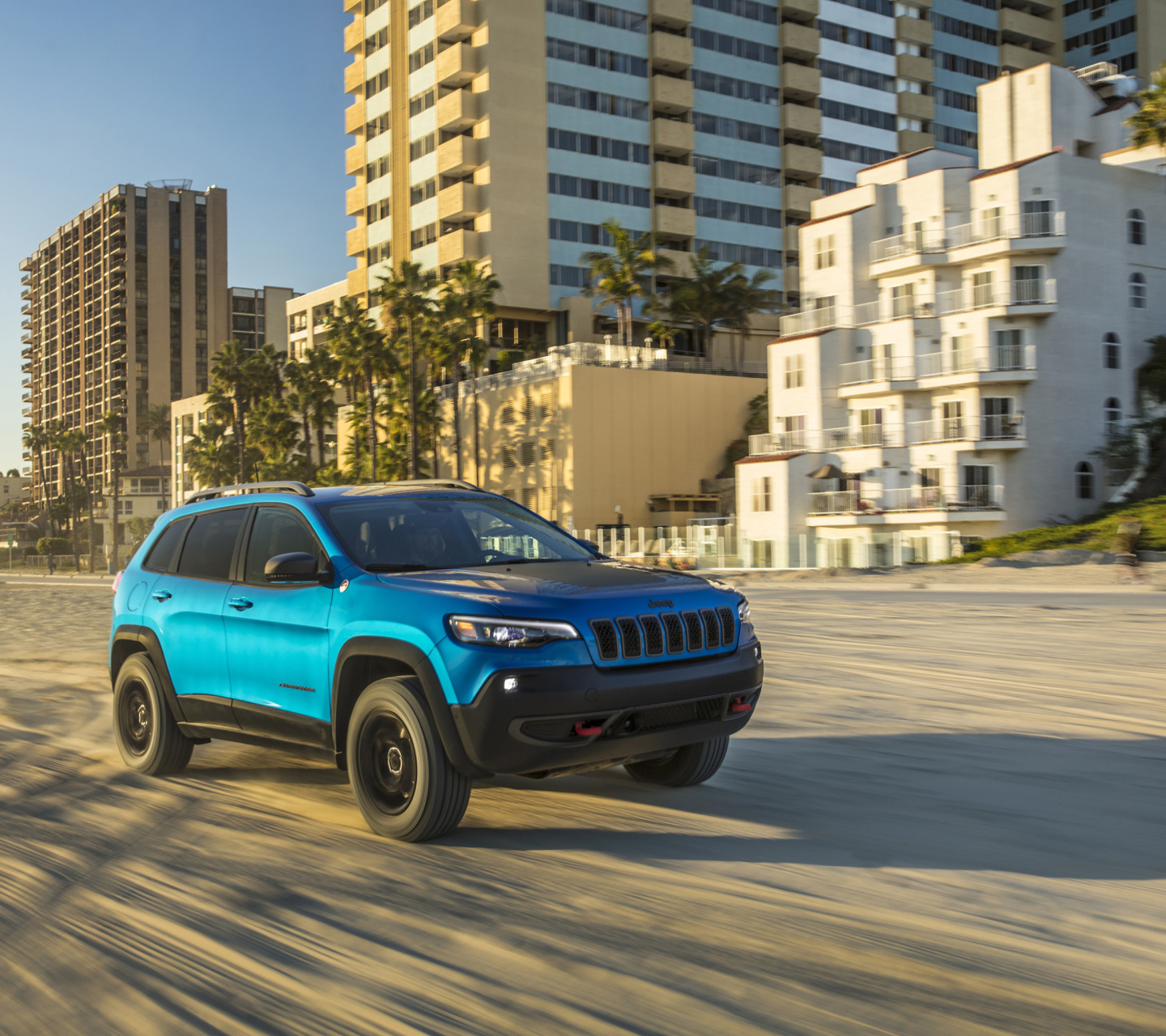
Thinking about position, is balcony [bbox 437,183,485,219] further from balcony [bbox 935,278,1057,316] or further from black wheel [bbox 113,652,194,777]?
black wheel [bbox 113,652,194,777]

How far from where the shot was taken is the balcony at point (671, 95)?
267 feet

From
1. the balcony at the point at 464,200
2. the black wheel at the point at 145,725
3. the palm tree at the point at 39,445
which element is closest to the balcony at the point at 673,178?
the balcony at the point at 464,200

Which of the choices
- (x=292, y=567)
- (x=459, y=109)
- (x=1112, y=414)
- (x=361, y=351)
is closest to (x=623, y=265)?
(x=361, y=351)

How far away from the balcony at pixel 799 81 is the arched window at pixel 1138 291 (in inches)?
1784

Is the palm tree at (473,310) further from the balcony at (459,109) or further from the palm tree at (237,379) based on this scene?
the palm tree at (237,379)

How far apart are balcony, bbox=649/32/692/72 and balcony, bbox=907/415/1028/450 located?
4543cm

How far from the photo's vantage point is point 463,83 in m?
78.6

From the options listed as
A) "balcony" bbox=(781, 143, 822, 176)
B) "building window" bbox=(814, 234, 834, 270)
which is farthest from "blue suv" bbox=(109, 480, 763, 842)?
"balcony" bbox=(781, 143, 822, 176)

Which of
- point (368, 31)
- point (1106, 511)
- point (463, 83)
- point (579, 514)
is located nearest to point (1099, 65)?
point (1106, 511)

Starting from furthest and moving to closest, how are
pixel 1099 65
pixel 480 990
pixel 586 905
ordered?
pixel 1099 65 < pixel 586 905 < pixel 480 990

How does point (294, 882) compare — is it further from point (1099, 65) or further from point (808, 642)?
point (1099, 65)

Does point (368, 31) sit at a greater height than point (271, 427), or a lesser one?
greater

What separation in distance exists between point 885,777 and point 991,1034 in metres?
3.56

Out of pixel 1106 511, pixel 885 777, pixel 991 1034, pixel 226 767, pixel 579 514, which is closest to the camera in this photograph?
pixel 991 1034
